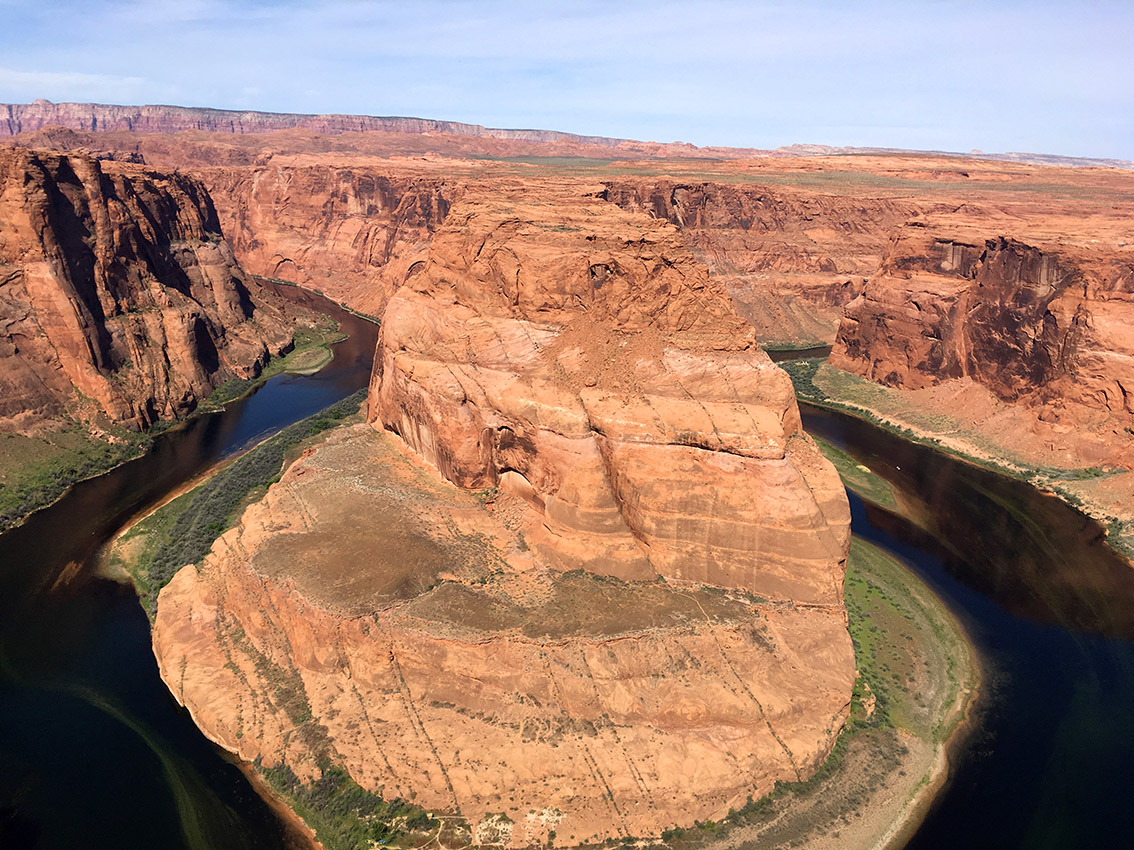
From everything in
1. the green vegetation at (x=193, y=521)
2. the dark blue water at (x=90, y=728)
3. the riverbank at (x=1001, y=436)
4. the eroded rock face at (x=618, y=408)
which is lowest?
the dark blue water at (x=90, y=728)

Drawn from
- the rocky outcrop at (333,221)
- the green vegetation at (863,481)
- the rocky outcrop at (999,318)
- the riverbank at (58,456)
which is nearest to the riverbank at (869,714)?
the green vegetation at (863,481)

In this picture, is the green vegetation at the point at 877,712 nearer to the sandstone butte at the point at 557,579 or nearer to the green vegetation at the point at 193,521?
the sandstone butte at the point at 557,579

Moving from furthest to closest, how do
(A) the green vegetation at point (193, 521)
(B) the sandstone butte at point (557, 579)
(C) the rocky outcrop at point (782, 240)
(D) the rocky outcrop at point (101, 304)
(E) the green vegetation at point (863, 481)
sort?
(C) the rocky outcrop at point (782, 240), (D) the rocky outcrop at point (101, 304), (E) the green vegetation at point (863, 481), (A) the green vegetation at point (193, 521), (B) the sandstone butte at point (557, 579)

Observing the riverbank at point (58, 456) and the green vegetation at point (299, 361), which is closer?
the riverbank at point (58, 456)

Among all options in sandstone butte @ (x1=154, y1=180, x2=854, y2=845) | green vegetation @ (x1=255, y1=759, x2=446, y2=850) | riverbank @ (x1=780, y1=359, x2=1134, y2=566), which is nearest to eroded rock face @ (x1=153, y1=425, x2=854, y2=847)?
sandstone butte @ (x1=154, y1=180, x2=854, y2=845)

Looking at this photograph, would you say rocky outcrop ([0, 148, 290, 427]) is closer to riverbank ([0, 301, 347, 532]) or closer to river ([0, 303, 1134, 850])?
riverbank ([0, 301, 347, 532])

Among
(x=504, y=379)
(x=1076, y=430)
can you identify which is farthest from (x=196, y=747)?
(x=1076, y=430)

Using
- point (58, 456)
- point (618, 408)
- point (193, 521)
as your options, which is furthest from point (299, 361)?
point (618, 408)

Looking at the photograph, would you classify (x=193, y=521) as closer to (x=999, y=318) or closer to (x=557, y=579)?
(x=557, y=579)
